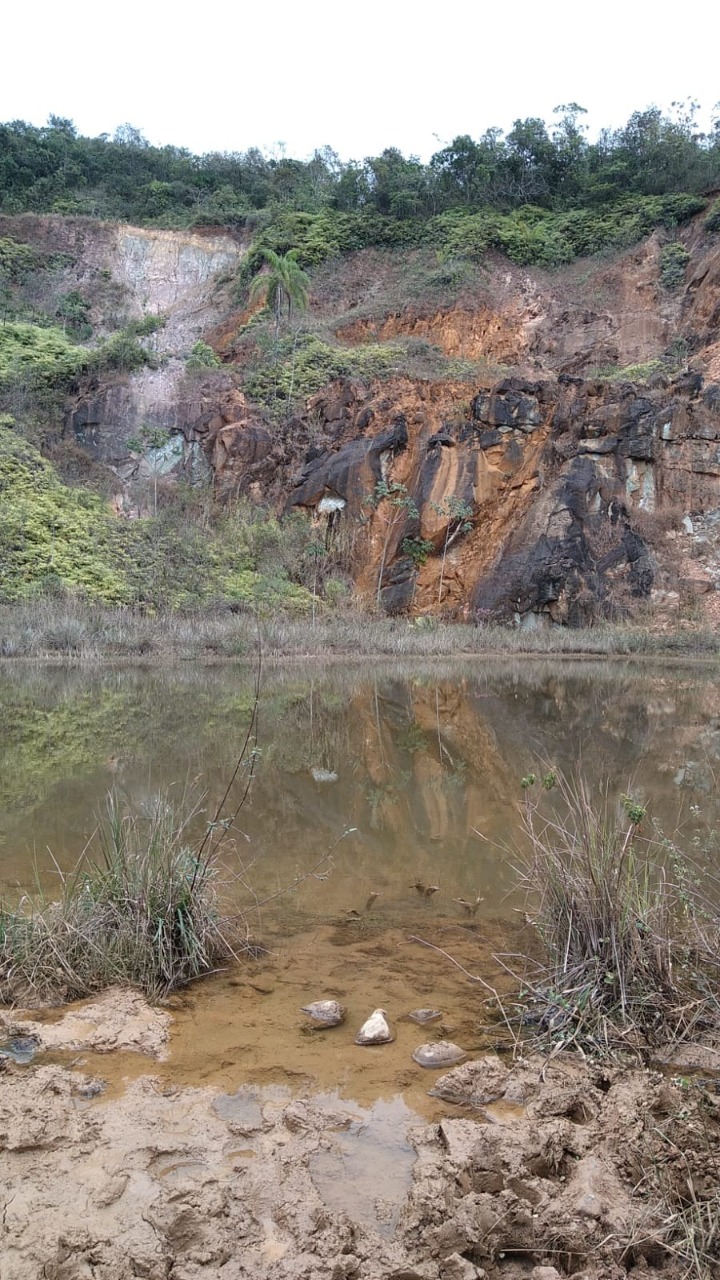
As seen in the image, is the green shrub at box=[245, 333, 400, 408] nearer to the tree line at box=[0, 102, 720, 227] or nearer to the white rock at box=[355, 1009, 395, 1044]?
the tree line at box=[0, 102, 720, 227]

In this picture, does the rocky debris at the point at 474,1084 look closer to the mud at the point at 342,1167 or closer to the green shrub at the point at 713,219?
the mud at the point at 342,1167

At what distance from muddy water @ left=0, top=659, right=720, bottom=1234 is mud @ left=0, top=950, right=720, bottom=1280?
24 mm

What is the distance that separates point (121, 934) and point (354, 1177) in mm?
1611

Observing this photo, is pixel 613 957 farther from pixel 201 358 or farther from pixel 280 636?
pixel 201 358

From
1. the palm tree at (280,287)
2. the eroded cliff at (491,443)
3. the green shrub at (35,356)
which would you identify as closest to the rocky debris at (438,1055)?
the eroded cliff at (491,443)

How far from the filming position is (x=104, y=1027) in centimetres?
312

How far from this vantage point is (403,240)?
37.8 meters

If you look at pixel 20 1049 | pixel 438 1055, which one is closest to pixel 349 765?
pixel 438 1055

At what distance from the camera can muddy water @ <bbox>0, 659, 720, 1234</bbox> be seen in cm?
284

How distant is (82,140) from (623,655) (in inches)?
1823

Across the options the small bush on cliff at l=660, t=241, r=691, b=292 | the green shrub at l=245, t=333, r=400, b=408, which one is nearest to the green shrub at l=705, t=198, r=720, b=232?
the small bush on cliff at l=660, t=241, r=691, b=292

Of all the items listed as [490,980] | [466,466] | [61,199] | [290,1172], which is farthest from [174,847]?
[61,199]

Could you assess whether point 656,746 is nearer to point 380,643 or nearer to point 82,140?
point 380,643

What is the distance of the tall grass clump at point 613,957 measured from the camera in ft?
9.82
